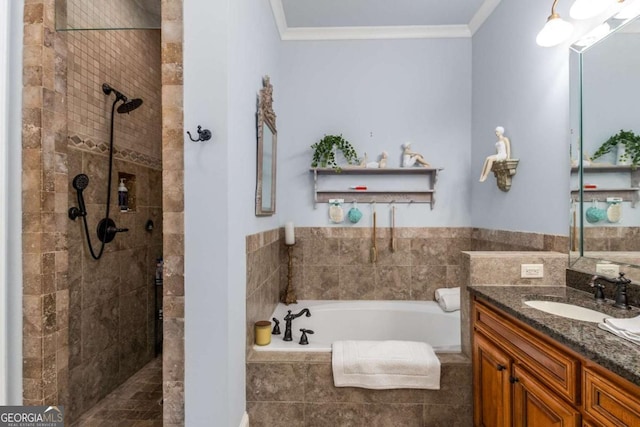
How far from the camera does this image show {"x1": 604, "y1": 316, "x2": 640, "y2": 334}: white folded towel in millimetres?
1113

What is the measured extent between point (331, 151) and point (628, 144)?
1.88 m

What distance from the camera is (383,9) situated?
263 cm

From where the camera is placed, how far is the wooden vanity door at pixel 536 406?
1124 millimetres

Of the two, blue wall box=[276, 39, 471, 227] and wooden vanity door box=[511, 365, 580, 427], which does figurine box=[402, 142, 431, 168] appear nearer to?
blue wall box=[276, 39, 471, 227]

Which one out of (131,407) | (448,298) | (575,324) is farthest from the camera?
(448,298)

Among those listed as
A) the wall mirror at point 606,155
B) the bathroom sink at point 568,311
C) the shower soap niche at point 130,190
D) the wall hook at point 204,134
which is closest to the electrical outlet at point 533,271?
the wall mirror at point 606,155

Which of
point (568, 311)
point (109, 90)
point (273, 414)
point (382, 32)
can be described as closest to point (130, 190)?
point (109, 90)

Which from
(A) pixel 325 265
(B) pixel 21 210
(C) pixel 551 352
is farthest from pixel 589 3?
(B) pixel 21 210

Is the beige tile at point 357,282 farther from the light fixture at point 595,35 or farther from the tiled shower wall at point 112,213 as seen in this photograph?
the light fixture at point 595,35

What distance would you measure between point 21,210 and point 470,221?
9.99 ft

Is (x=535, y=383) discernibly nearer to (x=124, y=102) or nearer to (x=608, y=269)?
(x=608, y=269)

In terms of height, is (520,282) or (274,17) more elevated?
(274,17)

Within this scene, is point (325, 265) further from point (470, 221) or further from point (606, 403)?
point (606, 403)

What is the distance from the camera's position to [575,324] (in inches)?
47.3
